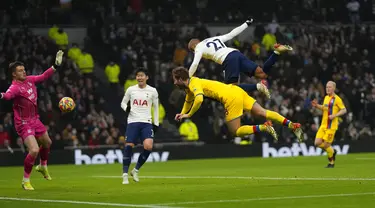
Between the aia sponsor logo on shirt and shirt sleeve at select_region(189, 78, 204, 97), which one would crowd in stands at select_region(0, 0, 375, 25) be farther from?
shirt sleeve at select_region(189, 78, 204, 97)

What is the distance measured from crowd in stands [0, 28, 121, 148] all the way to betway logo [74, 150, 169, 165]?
18.1 inches

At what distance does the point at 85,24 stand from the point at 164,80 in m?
4.77

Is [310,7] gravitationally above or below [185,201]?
above

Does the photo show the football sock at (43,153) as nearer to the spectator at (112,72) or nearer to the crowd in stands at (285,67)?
the crowd in stands at (285,67)

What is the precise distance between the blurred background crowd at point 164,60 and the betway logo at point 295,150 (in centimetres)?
78

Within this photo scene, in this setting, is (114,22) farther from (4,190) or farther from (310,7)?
(4,190)

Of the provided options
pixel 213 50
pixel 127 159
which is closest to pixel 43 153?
pixel 127 159

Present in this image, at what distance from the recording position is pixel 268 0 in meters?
47.0

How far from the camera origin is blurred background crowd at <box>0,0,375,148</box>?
117 ft

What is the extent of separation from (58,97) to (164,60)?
7.07m

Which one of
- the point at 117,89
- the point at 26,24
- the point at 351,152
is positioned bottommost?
the point at 351,152

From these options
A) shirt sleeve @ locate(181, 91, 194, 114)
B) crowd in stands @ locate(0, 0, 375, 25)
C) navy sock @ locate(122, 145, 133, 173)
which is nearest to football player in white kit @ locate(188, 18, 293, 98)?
shirt sleeve @ locate(181, 91, 194, 114)

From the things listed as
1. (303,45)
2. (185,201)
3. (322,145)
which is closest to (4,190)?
(185,201)

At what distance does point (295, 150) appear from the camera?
128 feet
